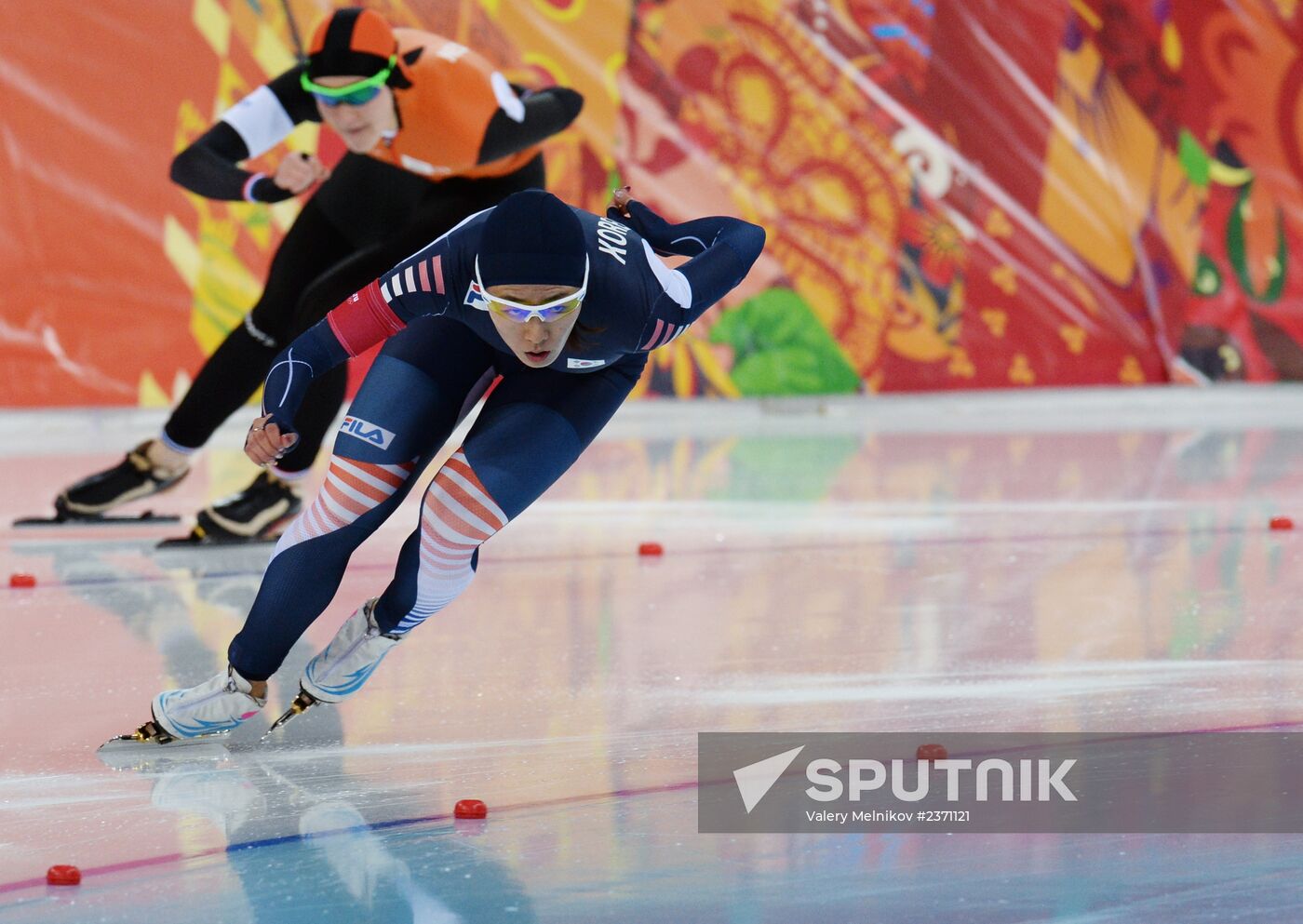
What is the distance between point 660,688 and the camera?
9.61 feet

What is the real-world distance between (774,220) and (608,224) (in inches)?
210

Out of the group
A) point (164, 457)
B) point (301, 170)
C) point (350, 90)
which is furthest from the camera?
point (164, 457)

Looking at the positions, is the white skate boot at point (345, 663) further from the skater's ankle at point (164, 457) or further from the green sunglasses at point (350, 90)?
the skater's ankle at point (164, 457)

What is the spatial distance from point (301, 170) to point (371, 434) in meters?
1.10

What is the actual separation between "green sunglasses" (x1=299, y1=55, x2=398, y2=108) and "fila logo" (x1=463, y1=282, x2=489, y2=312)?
141 centimetres

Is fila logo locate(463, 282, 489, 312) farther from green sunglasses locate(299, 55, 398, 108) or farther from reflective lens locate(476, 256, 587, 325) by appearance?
green sunglasses locate(299, 55, 398, 108)

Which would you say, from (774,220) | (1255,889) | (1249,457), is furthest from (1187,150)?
(1255,889)

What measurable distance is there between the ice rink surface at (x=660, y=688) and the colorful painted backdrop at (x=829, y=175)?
5.46ft

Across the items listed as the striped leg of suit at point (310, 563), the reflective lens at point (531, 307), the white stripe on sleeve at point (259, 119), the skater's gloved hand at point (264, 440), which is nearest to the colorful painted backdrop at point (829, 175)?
the white stripe on sleeve at point (259, 119)

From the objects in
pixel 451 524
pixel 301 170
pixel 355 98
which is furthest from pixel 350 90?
pixel 451 524

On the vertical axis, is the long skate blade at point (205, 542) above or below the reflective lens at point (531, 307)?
below

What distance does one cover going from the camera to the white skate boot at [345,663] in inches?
103

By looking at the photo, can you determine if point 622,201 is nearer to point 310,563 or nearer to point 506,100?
point 310,563

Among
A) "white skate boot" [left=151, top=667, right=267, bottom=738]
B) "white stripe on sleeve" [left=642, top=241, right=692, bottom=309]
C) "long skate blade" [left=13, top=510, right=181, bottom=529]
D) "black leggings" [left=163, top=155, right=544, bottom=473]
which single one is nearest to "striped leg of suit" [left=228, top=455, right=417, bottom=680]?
"white skate boot" [left=151, top=667, right=267, bottom=738]
